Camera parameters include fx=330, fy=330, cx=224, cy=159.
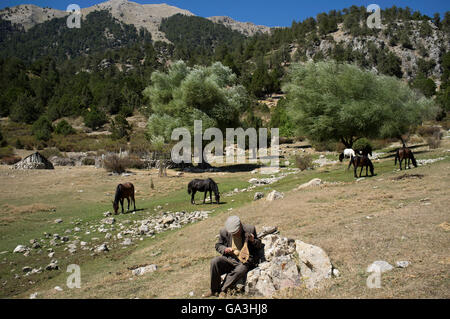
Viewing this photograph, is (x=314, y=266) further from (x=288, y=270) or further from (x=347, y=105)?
(x=347, y=105)

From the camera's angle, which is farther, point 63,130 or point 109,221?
point 63,130

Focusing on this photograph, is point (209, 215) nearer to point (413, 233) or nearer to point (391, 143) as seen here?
point (413, 233)

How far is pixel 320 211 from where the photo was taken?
38.9 feet

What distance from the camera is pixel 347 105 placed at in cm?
3039

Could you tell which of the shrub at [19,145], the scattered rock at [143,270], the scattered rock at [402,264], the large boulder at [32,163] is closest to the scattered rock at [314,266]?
the scattered rock at [402,264]

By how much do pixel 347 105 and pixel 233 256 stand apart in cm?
2704

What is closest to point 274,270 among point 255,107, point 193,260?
point 193,260

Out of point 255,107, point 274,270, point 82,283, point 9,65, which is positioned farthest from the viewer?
point 9,65

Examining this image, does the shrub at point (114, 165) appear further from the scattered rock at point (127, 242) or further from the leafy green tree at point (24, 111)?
the leafy green tree at point (24, 111)

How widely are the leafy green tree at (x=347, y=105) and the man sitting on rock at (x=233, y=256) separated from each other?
2589 centimetres

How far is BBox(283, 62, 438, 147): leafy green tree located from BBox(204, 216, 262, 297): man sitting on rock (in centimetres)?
2589

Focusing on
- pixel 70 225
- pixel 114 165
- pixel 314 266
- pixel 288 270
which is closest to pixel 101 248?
pixel 70 225

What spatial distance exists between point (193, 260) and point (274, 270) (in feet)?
11.1

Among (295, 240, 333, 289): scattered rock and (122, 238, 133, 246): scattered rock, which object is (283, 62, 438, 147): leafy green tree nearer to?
(122, 238, 133, 246): scattered rock
